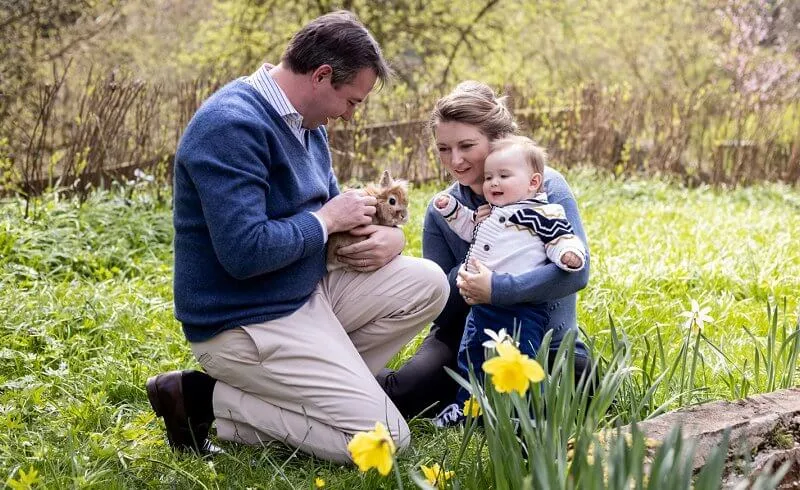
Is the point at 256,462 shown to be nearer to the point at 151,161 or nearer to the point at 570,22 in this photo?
the point at 151,161

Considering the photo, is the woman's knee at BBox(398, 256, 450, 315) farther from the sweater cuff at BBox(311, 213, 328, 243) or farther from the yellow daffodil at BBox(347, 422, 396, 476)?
the yellow daffodil at BBox(347, 422, 396, 476)

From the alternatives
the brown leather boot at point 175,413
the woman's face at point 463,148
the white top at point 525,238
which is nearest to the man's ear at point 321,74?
the woman's face at point 463,148

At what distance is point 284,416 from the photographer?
9.07 ft

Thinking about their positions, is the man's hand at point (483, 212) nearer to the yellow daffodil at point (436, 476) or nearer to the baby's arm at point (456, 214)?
the baby's arm at point (456, 214)

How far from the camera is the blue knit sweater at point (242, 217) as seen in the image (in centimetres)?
247

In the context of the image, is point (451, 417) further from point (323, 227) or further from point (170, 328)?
point (170, 328)

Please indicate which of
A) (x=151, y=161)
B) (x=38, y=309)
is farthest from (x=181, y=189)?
(x=151, y=161)

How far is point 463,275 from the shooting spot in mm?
2789

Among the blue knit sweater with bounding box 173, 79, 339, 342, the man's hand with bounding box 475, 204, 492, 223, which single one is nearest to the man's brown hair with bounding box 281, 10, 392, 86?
the blue knit sweater with bounding box 173, 79, 339, 342

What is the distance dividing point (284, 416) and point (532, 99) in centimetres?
713

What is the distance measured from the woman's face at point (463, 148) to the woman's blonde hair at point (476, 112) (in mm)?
22

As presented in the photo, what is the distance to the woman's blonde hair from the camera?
294 centimetres

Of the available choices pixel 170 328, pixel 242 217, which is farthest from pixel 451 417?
pixel 170 328

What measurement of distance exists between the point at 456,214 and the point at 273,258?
0.81 m
